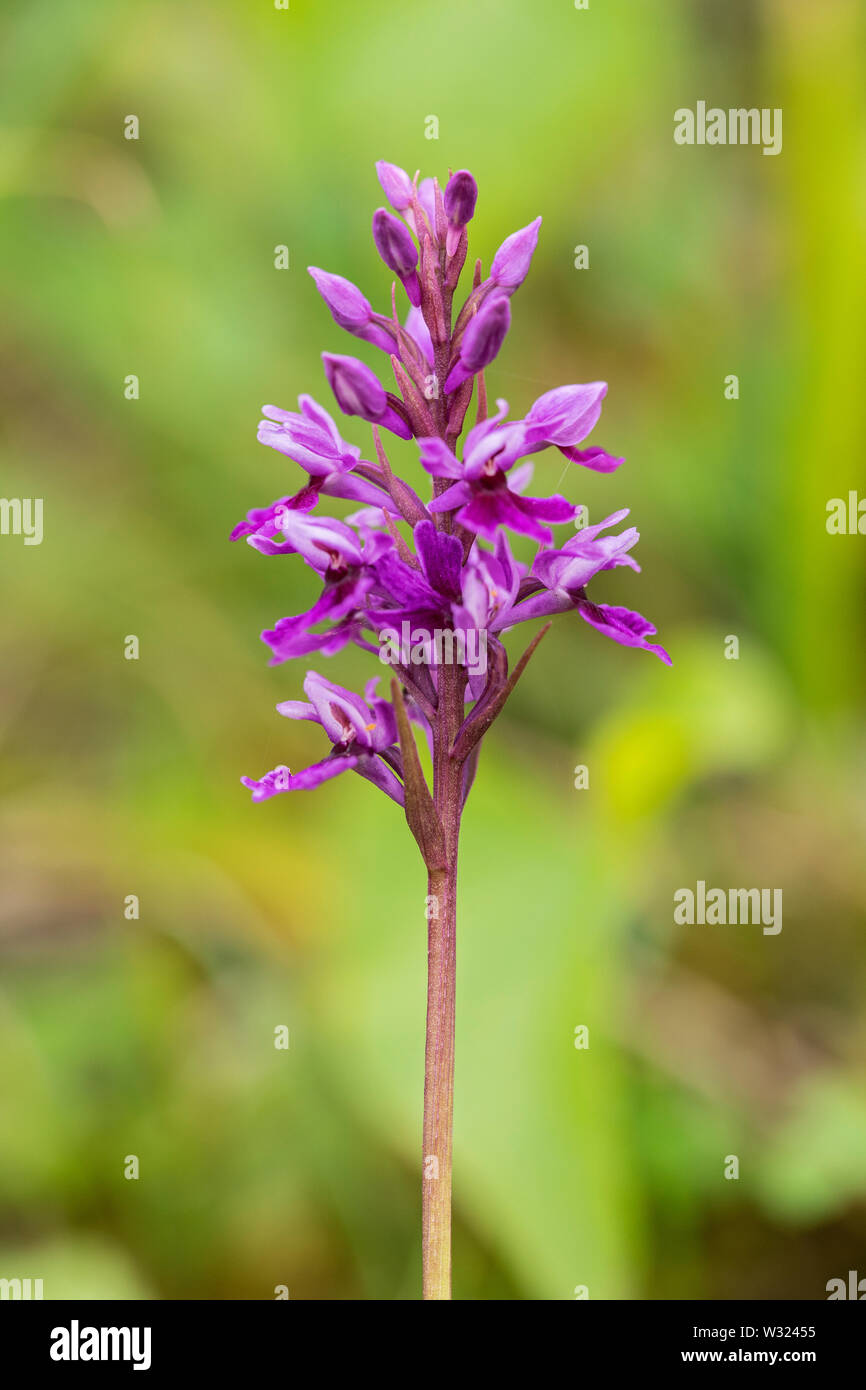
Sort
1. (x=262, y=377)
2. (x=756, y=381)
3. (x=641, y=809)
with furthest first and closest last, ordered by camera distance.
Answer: (x=756, y=381)
(x=262, y=377)
(x=641, y=809)

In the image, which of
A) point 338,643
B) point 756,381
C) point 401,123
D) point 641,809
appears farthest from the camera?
point 756,381

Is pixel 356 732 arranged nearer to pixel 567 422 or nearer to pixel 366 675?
pixel 567 422

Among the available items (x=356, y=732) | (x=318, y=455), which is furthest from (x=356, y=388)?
(x=356, y=732)

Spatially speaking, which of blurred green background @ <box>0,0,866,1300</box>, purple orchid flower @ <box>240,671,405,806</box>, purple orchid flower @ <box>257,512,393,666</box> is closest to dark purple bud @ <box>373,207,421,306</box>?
Result: purple orchid flower @ <box>257,512,393,666</box>

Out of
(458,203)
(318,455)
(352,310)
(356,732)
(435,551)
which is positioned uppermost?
(458,203)

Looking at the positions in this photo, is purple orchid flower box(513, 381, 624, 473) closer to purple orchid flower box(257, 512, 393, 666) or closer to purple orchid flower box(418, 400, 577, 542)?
purple orchid flower box(418, 400, 577, 542)

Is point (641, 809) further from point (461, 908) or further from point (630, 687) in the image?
point (630, 687)

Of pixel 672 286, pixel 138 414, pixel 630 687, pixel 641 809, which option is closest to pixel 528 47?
pixel 672 286
